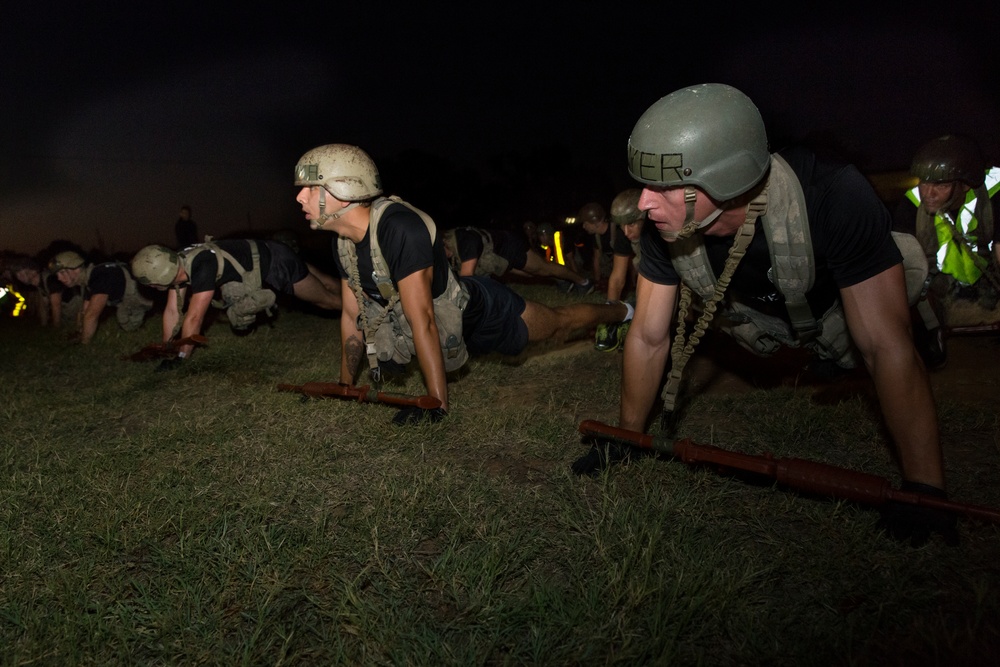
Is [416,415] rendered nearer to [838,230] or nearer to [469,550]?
[469,550]

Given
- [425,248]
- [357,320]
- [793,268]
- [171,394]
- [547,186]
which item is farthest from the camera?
[547,186]

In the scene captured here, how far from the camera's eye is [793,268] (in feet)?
7.93

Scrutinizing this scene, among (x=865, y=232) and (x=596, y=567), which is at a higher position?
(x=865, y=232)

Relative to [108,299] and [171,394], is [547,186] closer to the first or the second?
[108,299]

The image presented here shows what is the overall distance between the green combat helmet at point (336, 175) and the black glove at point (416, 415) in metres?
1.37

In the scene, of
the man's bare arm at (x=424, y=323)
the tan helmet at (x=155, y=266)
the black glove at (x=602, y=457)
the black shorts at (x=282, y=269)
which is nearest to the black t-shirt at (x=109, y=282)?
the tan helmet at (x=155, y=266)

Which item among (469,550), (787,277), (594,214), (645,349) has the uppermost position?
A: (787,277)

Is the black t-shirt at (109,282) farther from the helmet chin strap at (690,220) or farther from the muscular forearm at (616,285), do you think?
the helmet chin strap at (690,220)

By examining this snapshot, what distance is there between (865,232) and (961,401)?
2646 millimetres

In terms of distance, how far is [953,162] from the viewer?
488 cm

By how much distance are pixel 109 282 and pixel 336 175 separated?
634 centimetres

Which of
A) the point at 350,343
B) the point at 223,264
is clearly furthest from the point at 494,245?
the point at 350,343

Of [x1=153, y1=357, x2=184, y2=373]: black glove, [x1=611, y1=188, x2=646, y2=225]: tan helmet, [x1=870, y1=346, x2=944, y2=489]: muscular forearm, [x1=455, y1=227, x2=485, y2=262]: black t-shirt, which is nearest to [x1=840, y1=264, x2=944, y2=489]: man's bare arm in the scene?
[x1=870, y1=346, x2=944, y2=489]: muscular forearm

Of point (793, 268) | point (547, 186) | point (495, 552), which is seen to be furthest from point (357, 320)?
point (547, 186)
